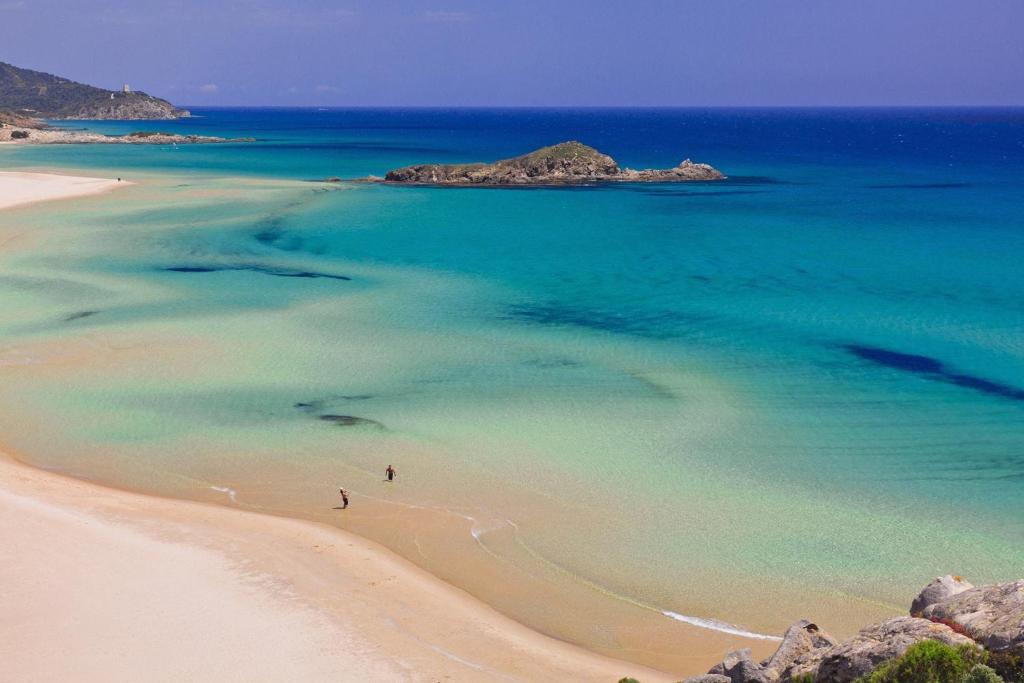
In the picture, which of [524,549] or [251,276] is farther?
[251,276]

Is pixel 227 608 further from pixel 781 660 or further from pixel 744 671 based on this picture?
pixel 781 660

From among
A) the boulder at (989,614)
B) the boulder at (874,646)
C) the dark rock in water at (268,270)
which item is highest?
the dark rock in water at (268,270)

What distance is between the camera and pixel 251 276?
51.0 m

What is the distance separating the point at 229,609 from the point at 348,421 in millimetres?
11096

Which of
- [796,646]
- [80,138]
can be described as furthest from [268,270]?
[80,138]

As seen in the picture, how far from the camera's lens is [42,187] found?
3268 inches

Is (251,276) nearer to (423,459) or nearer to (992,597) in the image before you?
(423,459)

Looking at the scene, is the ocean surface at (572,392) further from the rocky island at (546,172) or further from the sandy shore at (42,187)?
the rocky island at (546,172)

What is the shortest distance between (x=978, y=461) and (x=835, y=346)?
12.0 m

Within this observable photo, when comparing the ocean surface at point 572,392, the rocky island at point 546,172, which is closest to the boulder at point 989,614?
the ocean surface at point 572,392

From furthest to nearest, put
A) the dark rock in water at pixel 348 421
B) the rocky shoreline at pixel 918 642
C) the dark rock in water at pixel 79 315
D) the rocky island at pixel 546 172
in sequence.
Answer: the rocky island at pixel 546 172
the dark rock in water at pixel 79 315
the dark rock in water at pixel 348 421
the rocky shoreline at pixel 918 642

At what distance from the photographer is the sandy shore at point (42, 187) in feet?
250

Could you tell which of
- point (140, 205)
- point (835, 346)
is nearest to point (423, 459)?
point (835, 346)

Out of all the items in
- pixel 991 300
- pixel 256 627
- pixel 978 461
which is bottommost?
pixel 256 627
